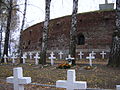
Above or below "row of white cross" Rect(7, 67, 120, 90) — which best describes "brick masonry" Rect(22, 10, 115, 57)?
above

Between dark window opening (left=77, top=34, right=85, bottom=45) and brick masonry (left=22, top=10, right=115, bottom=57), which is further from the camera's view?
dark window opening (left=77, top=34, right=85, bottom=45)

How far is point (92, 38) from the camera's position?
763 inches

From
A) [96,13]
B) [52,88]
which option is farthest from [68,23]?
[52,88]

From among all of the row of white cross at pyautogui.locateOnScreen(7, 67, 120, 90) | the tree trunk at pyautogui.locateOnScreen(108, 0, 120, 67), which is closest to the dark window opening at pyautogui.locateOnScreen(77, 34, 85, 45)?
the tree trunk at pyautogui.locateOnScreen(108, 0, 120, 67)

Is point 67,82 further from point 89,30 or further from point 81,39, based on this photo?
point 81,39

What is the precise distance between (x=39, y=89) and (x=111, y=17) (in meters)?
14.6

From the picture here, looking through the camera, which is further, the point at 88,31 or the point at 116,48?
the point at 88,31

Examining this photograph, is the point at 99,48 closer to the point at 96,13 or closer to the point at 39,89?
the point at 96,13

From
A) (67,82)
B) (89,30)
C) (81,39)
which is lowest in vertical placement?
(67,82)

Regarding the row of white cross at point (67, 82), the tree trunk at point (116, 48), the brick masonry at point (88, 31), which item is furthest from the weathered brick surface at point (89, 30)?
the row of white cross at point (67, 82)

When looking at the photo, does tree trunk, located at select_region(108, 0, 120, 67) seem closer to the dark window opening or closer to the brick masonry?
the brick masonry

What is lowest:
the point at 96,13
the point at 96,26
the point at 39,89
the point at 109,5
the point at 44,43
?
the point at 39,89

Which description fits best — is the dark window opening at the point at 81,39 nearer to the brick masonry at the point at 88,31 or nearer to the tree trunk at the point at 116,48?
the brick masonry at the point at 88,31

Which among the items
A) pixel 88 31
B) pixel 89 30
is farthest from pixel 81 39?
pixel 89 30
